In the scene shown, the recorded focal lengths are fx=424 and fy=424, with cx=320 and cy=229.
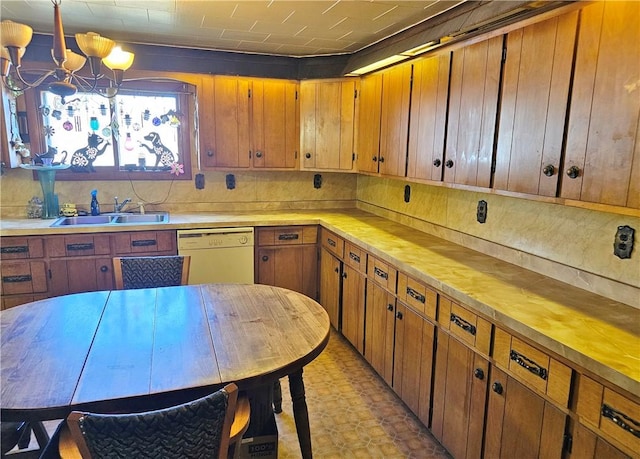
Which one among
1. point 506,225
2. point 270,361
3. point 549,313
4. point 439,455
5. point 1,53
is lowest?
point 439,455

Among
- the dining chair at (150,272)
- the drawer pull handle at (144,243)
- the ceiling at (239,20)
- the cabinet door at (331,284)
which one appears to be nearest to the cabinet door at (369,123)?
the ceiling at (239,20)

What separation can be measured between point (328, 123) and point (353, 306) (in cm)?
165

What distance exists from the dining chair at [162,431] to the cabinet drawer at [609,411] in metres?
1.10

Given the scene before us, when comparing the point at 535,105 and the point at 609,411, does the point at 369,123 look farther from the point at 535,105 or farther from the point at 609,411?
the point at 609,411

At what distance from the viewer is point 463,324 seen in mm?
1916

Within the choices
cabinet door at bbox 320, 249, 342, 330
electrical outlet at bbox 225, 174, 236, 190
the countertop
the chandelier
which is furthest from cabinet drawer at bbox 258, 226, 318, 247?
the chandelier

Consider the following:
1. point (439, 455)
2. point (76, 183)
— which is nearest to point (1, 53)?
point (76, 183)

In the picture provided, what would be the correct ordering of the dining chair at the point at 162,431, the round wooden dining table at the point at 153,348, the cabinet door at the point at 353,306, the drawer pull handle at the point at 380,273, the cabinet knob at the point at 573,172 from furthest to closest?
the cabinet door at the point at 353,306 → the drawer pull handle at the point at 380,273 → the cabinet knob at the point at 573,172 → the round wooden dining table at the point at 153,348 → the dining chair at the point at 162,431

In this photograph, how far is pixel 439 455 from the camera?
221cm

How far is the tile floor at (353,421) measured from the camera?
2.24 meters

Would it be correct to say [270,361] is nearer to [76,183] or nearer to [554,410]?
[554,410]

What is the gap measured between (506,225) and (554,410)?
118cm

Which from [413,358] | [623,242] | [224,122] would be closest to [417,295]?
[413,358]

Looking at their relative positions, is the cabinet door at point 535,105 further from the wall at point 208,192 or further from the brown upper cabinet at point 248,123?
the wall at point 208,192
